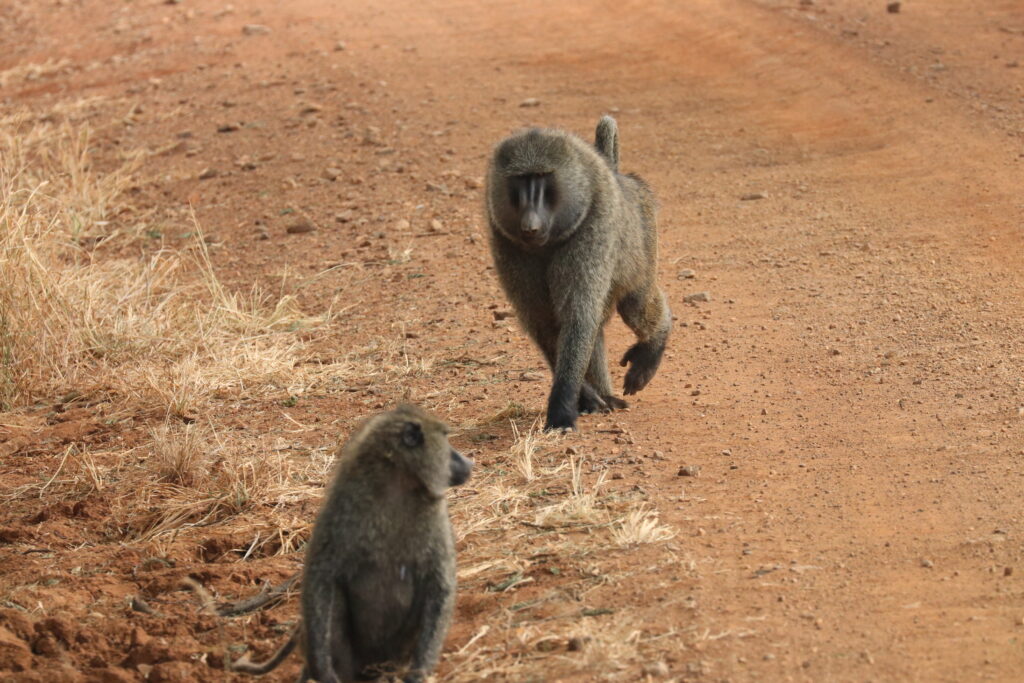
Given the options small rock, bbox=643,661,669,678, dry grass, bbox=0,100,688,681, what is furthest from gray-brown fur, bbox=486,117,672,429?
small rock, bbox=643,661,669,678

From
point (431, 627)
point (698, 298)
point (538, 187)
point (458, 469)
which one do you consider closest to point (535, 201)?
point (538, 187)

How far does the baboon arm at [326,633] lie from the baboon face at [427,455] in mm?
425

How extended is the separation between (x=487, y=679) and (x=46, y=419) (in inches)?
156

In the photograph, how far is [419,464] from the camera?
13.3ft

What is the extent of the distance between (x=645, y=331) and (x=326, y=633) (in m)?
3.54

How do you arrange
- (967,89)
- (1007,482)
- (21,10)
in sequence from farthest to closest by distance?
(21,10) → (967,89) → (1007,482)

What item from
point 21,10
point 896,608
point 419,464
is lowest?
point 21,10

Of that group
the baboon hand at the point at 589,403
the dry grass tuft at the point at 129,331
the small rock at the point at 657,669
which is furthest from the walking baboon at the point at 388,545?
the dry grass tuft at the point at 129,331

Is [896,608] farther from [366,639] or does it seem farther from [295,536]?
[295,536]

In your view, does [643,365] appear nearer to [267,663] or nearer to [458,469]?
[458,469]

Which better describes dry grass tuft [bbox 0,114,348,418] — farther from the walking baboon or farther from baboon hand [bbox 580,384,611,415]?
the walking baboon

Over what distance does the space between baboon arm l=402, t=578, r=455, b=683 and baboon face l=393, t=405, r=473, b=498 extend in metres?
0.29

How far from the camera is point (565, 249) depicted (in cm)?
633

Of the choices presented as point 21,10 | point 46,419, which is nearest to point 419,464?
point 46,419
